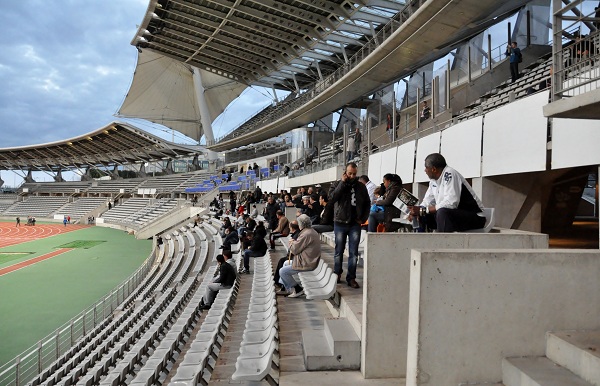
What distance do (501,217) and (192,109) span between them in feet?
212

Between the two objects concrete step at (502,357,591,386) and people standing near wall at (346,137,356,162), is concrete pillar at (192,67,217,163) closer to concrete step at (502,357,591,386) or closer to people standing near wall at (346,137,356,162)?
people standing near wall at (346,137,356,162)

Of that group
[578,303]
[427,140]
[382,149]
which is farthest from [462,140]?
[578,303]

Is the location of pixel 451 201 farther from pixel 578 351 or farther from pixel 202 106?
pixel 202 106

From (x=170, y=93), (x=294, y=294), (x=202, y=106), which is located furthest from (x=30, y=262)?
(x=170, y=93)

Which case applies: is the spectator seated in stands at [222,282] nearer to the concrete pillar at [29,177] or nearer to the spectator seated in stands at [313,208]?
the spectator seated in stands at [313,208]

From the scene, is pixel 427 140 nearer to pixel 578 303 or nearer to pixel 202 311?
pixel 202 311

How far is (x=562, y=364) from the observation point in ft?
8.52

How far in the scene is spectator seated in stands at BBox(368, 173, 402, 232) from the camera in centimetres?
533

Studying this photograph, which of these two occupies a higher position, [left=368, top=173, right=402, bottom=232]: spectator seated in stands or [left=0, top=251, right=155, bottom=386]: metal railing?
[left=368, top=173, right=402, bottom=232]: spectator seated in stands

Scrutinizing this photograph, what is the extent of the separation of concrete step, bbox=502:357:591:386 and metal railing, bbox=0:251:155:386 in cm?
685

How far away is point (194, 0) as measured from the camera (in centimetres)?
2839

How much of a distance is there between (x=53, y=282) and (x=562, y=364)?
18684 mm

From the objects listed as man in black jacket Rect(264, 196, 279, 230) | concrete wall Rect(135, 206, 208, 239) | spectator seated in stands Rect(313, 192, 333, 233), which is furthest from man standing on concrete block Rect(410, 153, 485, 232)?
concrete wall Rect(135, 206, 208, 239)

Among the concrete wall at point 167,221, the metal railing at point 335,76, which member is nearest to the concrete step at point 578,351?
the metal railing at point 335,76
